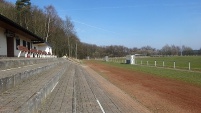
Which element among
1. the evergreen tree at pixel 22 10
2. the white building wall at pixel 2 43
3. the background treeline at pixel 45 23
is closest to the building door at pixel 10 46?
the white building wall at pixel 2 43

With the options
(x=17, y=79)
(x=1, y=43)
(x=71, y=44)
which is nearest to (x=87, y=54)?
(x=71, y=44)

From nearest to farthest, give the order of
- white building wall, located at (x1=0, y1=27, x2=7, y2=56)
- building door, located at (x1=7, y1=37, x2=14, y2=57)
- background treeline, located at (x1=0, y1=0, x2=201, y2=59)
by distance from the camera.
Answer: white building wall, located at (x1=0, y1=27, x2=7, y2=56) < building door, located at (x1=7, y1=37, x2=14, y2=57) < background treeline, located at (x1=0, y1=0, x2=201, y2=59)

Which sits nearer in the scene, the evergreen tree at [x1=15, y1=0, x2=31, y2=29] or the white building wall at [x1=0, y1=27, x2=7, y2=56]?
the white building wall at [x1=0, y1=27, x2=7, y2=56]

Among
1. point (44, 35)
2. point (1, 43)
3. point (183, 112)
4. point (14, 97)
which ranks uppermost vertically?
point (44, 35)

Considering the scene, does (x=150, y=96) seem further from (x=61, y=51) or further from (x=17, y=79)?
(x=61, y=51)

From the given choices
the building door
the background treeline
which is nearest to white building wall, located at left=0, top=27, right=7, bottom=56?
the building door

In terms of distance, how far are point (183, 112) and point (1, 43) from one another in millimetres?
12190

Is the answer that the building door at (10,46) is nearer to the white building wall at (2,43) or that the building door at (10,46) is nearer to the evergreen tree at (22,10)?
the white building wall at (2,43)

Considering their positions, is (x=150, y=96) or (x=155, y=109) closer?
(x=155, y=109)

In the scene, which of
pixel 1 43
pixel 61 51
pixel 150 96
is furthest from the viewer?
pixel 61 51

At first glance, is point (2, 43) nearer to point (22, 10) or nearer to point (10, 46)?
point (10, 46)

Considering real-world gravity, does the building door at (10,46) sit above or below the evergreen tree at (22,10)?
below

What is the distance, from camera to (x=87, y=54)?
12912cm

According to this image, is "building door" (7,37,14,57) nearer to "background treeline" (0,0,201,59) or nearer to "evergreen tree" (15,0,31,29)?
"background treeline" (0,0,201,59)
